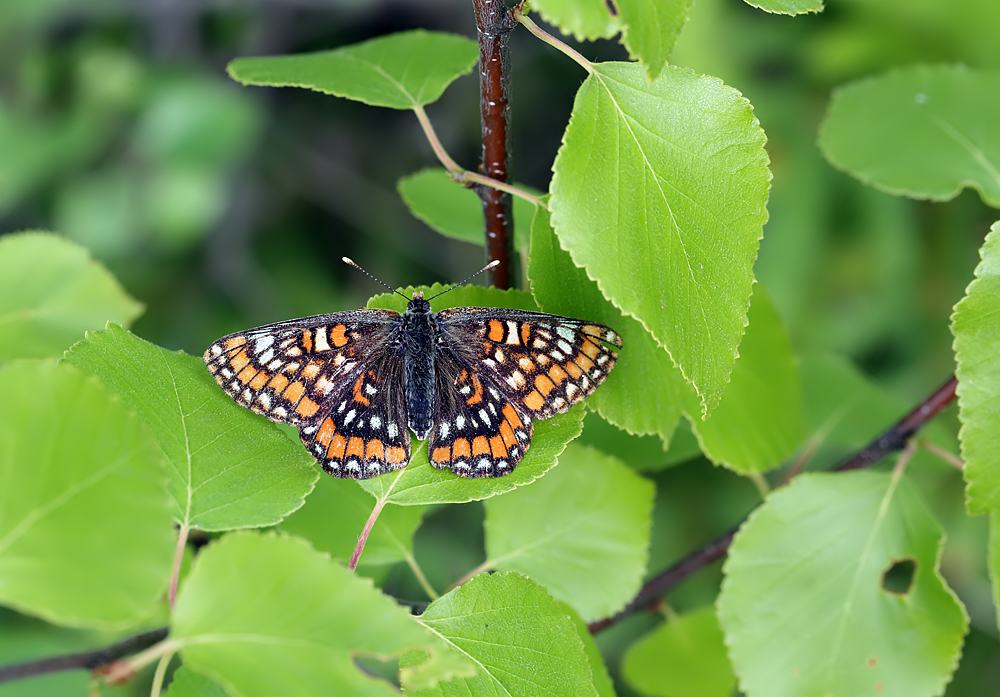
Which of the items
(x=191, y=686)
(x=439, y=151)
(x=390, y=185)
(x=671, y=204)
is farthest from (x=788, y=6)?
(x=390, y=185)

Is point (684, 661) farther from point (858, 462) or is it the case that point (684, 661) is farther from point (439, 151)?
point (439, 151)

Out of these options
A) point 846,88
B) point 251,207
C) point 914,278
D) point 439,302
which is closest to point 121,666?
point 439,302

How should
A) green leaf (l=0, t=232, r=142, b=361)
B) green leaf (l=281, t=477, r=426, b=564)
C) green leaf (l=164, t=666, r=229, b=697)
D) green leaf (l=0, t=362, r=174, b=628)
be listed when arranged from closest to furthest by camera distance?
green leaf (l=0, t=362, r=174, b=628) < green leaf (l=164, t=666, r=229, b=697) < green leaf (l=281, t=477, r=426, b=564) < green leaf (l=0, t=232, r=142, b=361)

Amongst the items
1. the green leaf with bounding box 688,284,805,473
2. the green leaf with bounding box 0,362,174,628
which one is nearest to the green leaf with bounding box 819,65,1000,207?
the green leaf with bounding box 688,284,805,473

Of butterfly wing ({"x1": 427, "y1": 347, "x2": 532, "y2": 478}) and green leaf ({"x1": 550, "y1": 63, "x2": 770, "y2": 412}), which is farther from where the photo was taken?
butterfly wing ({"x1": 427, "y1": 347, "x2": 532, "y2": 478})

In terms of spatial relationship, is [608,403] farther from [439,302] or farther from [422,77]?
[422,77]

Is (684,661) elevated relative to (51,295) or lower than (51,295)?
lower

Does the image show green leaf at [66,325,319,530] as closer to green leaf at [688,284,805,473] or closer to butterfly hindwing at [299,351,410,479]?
butterfly hindwing at [299,351,410,479]
